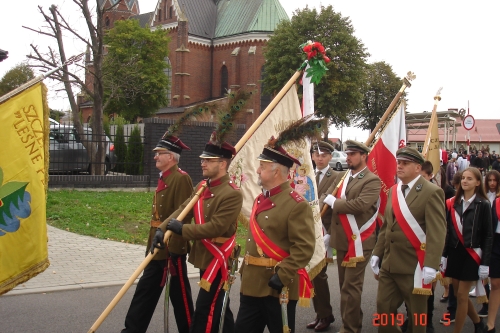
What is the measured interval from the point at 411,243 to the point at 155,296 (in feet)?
8.23

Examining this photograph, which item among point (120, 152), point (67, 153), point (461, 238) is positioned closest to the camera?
point (461, 238)

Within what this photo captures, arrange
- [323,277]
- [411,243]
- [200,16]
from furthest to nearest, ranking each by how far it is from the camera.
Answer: [200,16] → [323,277] → [411,243]

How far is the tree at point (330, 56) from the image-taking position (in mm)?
40469

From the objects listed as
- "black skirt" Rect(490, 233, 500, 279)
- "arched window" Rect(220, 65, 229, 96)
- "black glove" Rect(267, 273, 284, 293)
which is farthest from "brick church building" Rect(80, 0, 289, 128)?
"black glove" Rect(267, 273, 284, 293)

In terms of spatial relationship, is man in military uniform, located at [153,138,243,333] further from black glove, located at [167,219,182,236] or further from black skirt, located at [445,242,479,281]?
black skirt, located at [445,242,479,281]

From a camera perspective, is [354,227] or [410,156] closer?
[410,156]

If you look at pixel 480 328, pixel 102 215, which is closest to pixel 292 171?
pixel 480 328

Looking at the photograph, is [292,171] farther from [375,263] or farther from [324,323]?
[324,323]

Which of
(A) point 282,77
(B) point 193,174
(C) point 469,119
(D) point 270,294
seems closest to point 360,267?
(D) point 270,294

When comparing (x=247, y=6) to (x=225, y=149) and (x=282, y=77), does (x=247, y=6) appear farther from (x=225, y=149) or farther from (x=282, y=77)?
(x=225, y=149)

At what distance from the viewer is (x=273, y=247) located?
164 inches

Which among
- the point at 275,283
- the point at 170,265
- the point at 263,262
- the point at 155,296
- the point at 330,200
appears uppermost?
the point at 330,200

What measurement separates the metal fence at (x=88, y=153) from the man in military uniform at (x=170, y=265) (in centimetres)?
922

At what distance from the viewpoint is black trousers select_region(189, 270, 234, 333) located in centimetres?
453
